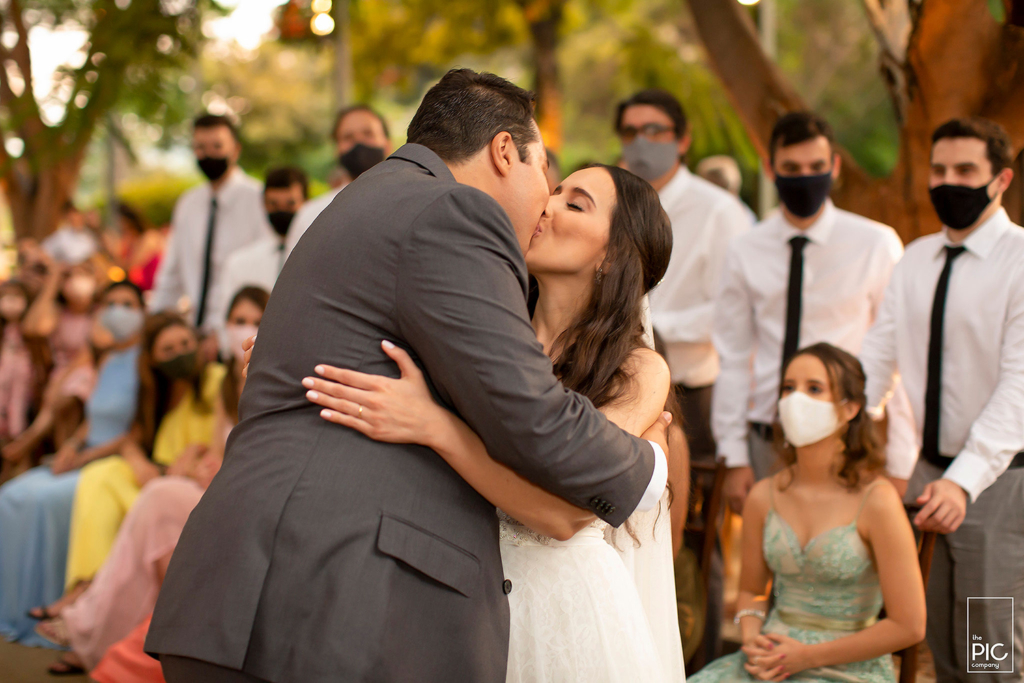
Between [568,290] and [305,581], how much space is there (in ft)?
3.99

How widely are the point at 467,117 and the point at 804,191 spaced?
89.9 inches

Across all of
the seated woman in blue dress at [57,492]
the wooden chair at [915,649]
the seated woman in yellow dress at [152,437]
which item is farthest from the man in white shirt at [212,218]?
the wooden chair at [915,649]

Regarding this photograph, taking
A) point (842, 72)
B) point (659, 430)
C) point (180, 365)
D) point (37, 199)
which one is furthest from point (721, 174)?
point (842, 72)

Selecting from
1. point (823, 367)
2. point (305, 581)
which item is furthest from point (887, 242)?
point (305, 581)

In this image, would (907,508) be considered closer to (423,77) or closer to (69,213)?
(69,213)

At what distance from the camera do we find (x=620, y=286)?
96.5 inches

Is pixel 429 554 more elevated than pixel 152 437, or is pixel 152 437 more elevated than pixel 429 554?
pixel 429 554

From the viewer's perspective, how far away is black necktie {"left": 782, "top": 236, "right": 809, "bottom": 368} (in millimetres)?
3842

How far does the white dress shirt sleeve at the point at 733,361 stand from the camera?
3938 mm

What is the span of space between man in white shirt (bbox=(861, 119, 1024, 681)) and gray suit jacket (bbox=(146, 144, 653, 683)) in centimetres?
183

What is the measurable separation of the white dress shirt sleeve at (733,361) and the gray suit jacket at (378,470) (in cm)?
226

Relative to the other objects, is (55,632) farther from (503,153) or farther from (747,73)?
(747,73)

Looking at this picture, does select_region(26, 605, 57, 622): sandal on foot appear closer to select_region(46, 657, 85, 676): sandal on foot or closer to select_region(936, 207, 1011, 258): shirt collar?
select_region(46, 657, 85, 676): sandal on foot

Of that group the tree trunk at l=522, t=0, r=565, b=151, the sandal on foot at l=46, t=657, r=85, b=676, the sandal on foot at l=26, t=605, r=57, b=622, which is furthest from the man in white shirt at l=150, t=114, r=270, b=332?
the tree trunk at l=522, t=0, r=565, b=151
